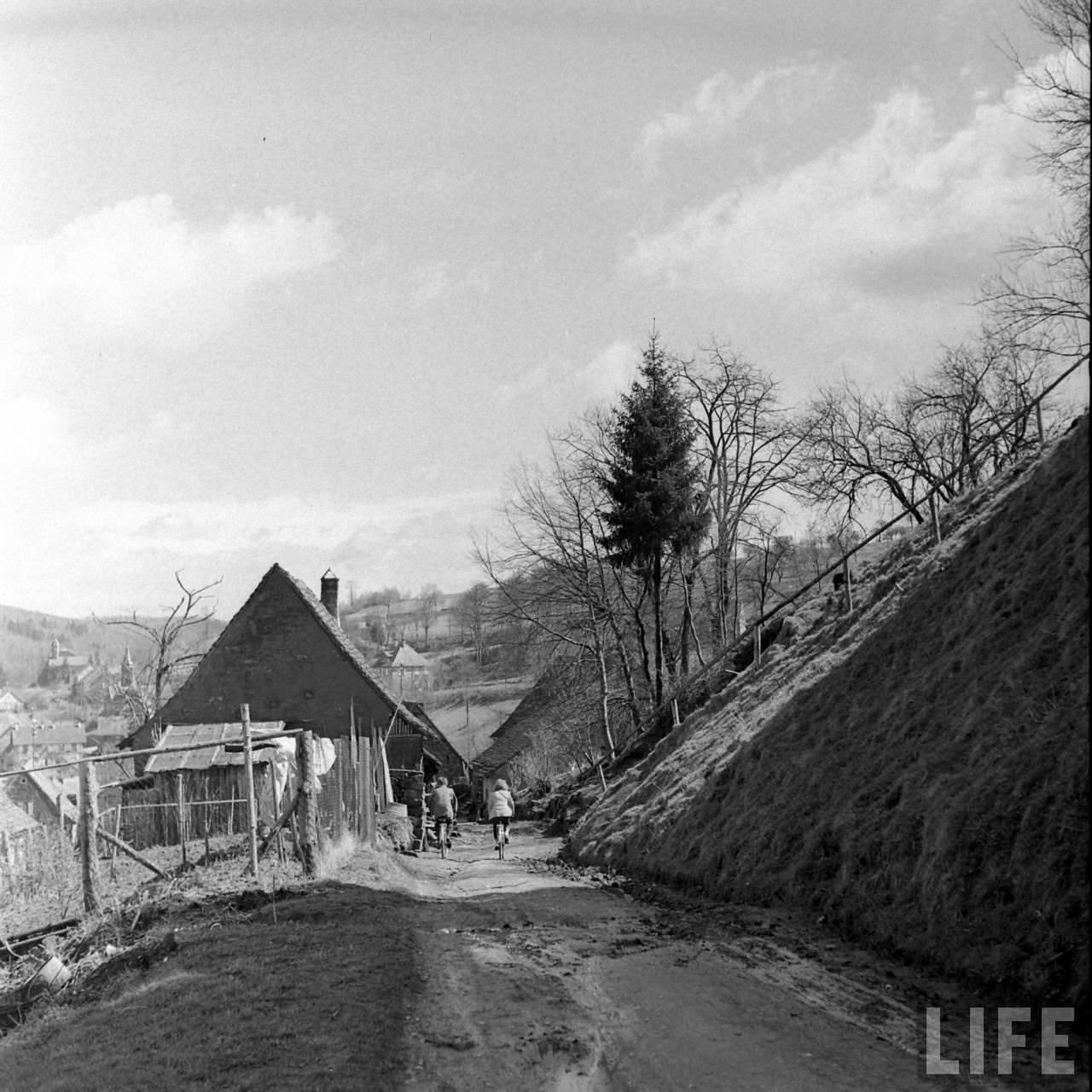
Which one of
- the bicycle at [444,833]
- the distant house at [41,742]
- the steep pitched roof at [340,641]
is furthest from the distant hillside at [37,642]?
the bicycle at [444,833]

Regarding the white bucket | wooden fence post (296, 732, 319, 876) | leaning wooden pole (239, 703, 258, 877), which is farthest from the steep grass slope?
the white bucket

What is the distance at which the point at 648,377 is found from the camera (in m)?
35.2

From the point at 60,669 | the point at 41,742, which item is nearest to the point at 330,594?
the point at 41,742

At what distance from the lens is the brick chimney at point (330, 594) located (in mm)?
38416

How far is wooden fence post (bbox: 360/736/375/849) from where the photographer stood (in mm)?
19625

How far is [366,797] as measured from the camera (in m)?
19.8

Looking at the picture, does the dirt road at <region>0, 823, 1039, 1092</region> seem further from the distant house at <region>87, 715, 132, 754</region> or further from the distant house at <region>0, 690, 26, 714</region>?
the distant house at <region>0, 690, 26, 714</region>

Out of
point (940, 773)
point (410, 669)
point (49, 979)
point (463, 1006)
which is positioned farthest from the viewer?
point (410, 669)

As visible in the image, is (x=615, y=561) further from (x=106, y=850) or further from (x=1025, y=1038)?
(x=1025, y=1038)

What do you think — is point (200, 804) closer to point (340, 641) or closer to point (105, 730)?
point (340, 641)

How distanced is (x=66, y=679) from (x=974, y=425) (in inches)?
6620

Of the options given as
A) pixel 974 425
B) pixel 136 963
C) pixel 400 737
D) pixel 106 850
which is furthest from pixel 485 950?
pixel 974 425

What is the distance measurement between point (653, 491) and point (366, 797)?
16.0m

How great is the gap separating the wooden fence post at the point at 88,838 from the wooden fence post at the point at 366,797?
6.90 metres
